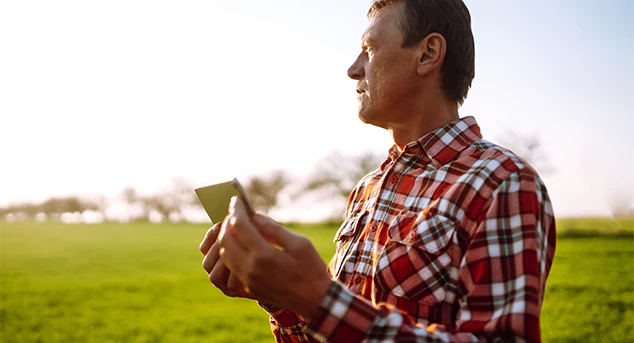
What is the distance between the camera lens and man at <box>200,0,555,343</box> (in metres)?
1.23

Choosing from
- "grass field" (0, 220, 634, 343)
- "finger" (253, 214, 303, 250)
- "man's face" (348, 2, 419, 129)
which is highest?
"man's face" (348, 2, 419, 129)

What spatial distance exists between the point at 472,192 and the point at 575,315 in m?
10.4

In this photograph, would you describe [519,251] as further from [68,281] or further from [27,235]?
[27,235]

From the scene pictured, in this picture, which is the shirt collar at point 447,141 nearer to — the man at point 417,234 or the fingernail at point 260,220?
the man at point 417,234

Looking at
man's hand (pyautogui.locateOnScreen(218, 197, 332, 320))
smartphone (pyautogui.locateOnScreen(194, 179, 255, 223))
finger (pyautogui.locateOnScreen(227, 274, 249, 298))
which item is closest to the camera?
man's hand (pyautogui.locateOnScreen(218, 197, 332, 320))

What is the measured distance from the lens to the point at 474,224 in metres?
1.54

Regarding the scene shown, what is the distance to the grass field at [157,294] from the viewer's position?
383 inches

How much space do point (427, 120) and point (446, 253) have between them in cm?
67

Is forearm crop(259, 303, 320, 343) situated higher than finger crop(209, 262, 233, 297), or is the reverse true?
finger crop(209, 262, 233, 297)

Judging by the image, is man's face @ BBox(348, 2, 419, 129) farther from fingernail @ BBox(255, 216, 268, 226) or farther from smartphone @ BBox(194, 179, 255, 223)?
fingernail @ BBox(255, 216, 268, 226)

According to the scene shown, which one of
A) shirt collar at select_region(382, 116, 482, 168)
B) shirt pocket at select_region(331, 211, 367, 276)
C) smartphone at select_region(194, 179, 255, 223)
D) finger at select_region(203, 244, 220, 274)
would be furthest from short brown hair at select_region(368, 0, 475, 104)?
finger at select_region(203, 244, 220, 274)

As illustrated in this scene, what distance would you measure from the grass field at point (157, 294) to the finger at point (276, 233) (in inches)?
337

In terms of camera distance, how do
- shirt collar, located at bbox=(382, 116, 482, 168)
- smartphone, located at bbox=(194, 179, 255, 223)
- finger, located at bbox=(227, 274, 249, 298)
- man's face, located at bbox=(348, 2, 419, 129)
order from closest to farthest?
smartphone, located at bbox=(194, 179, 255, 223) → finger, located at bbox=(227, 274, 249, 298) → shirt collar, located at bbox=(382, 116, 482, 168) → man's face, located at bbox=(348, 2, 419, 129)

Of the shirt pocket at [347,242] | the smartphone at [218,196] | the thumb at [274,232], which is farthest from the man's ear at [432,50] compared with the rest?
the thumb at [274,232]
